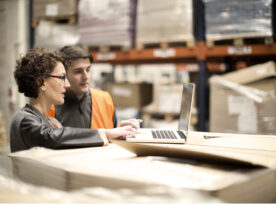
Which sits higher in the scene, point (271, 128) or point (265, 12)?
point (265, 12)

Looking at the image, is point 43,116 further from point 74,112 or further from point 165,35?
point 165,35

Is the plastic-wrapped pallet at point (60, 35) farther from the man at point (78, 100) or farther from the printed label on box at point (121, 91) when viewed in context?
the man at point (78, 100)

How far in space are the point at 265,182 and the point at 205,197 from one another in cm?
33

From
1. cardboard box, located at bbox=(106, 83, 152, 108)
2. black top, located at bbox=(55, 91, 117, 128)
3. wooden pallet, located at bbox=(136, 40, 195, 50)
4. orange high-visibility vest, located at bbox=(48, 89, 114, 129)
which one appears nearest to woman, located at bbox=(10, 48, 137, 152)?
black top, located at bbox=(55, 91, 117, 128)

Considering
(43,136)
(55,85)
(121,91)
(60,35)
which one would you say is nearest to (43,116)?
(55,85)

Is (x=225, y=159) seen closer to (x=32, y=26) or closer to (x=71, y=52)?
(x=71, y=52)

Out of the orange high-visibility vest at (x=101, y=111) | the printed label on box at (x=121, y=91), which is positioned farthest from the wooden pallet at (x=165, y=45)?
the orange high-visibility vest at (x=101, y=111)

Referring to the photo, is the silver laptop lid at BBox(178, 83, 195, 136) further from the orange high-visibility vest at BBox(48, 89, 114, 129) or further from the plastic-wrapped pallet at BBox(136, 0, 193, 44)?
the plastic-wrapped pallet at BBox(136, 0, 193, 44)

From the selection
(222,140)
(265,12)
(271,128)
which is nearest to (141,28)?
(265,12)

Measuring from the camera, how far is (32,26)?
5.36m

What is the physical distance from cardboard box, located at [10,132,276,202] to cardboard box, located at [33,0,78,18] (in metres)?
3.74

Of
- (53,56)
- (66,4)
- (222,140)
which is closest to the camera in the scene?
(222,140)

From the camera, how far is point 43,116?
182 cm

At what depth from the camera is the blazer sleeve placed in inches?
57.5
